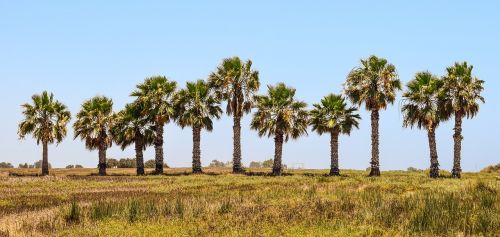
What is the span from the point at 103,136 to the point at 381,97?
3288 centimetres

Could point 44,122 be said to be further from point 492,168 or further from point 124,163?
point 492,168

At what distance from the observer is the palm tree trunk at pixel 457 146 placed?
184ft

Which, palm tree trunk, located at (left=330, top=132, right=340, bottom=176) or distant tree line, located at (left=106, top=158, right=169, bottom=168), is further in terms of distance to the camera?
distant tree line, located at (left=106, top=158, right=169, bottom=168)

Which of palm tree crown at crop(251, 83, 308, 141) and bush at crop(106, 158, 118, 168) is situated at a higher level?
palm tree crown at crop(251, 83, 308, 141)

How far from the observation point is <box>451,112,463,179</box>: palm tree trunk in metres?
56.2

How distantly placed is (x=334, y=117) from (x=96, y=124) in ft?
92.3

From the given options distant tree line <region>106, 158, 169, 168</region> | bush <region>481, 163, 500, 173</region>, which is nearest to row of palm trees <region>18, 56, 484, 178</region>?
bush <region>481, 163, 500, 173</region>

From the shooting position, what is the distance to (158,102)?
211 ft

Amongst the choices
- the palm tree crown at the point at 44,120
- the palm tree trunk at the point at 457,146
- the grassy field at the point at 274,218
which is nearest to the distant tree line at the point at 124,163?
the palm tree crown at the point at 44,120

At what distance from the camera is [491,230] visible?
15.3m

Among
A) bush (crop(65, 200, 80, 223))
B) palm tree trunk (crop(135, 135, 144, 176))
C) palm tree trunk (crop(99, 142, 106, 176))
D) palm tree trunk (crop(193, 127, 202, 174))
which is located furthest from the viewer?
palm tree trunk (crop(99, 142, 106, 176))

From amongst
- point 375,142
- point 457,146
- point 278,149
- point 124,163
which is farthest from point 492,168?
point 124,163

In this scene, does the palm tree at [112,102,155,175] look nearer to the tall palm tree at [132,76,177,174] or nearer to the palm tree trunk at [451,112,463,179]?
the tall palm tree at [132,76,177,174]

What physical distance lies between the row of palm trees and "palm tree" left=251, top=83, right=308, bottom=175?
0.11 m
